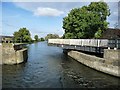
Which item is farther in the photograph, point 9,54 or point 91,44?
point 91,44

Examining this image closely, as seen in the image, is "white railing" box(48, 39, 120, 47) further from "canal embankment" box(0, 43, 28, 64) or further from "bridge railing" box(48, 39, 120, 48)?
"canal embankment" box(0, 43, 28, 64)

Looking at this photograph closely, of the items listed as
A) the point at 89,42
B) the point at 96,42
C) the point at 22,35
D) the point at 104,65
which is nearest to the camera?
the point at 104,65

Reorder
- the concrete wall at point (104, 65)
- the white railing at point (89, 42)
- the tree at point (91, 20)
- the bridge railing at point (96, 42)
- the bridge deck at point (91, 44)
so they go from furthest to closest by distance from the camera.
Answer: the tree at point (91, 20) < the white railing at point (89, 42) < the bridge deck at point (91, 44) < the bridge railing at point (96, 42) < the concrete wall at point (104, 65)

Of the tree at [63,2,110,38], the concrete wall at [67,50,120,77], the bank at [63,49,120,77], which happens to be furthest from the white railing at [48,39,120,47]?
the tree at [63,2,110,38]

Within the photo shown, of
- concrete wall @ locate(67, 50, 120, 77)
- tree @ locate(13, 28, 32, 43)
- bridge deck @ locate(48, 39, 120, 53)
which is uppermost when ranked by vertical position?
tree @ locate(13, 28, 32, 43)

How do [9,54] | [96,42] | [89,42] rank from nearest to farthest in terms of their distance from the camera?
[9,54]
[96,42]
[89,42]

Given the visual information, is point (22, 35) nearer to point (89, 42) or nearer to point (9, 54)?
point (89, 42)

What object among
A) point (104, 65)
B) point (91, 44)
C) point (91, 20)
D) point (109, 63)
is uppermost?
point (91, 20)

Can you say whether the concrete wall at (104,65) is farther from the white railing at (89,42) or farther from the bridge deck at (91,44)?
A: the white railing at (89,42)

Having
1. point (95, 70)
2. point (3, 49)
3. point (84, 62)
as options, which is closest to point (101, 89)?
point (95, 70)

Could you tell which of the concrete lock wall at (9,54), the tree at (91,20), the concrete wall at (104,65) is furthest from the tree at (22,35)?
the concrete wall at (104,65)

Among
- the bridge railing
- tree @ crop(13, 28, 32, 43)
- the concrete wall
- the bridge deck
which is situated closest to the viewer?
the concrete wall

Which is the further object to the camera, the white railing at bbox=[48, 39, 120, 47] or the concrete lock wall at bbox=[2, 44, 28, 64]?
the concrete lock wall at bbox=[2, 44, 28, 64]

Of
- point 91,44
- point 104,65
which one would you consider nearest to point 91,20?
point 91,44
